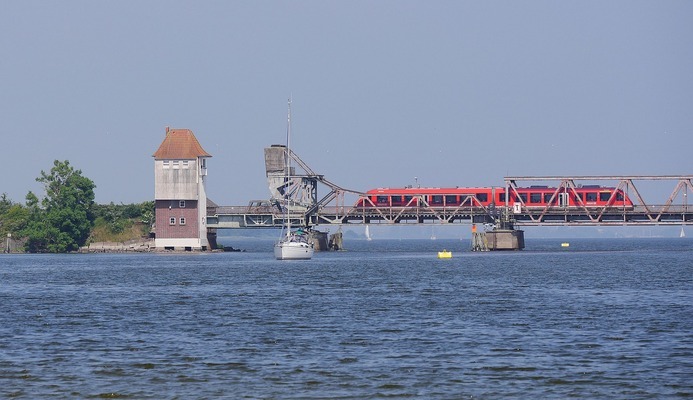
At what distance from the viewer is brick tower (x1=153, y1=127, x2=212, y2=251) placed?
471ft

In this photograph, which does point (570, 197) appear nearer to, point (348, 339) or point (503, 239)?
point (503, 239)

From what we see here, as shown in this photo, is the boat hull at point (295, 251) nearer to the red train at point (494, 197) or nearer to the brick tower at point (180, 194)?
the brick tower at point (180, 194)

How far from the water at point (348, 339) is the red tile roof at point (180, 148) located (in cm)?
6194

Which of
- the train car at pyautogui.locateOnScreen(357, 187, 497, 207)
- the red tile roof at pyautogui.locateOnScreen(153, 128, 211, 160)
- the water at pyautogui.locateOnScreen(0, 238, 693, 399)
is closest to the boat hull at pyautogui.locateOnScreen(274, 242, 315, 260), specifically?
the red tile roof at pyautogui.locateOnScreen(153, 128, 211, 160)

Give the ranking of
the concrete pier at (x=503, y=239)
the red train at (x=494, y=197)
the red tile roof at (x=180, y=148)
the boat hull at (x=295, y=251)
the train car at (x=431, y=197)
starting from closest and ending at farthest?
the boat hull at (x=295, y=251)
the red tile roof at (x=180, y=148)
the concrete pier at (x=503, y=239)
the red train at (x=494, y=197)
the train car at (x=431, y=197)

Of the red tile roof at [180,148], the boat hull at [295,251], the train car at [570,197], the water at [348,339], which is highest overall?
the red tile roof at [180,148]

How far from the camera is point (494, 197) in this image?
163 m

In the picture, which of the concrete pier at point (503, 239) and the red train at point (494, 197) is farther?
the red train at point (494, 197)

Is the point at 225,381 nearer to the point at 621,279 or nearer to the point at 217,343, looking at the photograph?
the point at 217,343

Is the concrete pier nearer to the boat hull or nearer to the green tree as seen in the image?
the boat hull

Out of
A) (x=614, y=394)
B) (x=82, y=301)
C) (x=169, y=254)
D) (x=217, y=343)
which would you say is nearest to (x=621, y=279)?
(x=82, y=301)

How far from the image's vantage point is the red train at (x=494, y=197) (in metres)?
159

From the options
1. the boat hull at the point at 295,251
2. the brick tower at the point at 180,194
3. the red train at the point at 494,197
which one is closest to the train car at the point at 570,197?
the red train at the point at 494,197

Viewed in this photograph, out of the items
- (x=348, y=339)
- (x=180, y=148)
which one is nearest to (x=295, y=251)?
(x=180, y=148)
